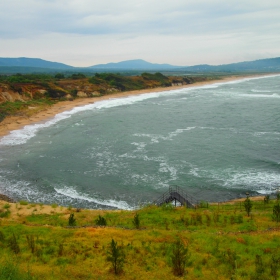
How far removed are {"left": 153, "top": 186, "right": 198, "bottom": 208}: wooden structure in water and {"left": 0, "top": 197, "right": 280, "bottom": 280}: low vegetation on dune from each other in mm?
4071

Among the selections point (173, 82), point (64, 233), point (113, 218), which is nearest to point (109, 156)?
A: point (113, 218)

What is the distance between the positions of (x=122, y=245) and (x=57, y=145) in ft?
103

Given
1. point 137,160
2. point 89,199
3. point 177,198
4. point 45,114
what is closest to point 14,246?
point 89,199

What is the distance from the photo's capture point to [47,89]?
3433 inches

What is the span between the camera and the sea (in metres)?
27.5

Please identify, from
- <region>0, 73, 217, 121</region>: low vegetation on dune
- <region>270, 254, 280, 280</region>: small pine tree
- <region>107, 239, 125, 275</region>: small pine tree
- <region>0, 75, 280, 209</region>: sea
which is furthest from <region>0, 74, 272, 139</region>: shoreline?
<region>270, 254, 280, 280</region>: small pine tree

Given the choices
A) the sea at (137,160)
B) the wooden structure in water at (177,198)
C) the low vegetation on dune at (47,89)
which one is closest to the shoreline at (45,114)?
the low vegetation on dune at (47,89)

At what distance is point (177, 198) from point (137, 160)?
473 inches

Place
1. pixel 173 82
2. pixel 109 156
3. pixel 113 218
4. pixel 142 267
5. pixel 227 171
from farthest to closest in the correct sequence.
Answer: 1. pixel 173 82
2. pixel 109 156
3. pixel 227 171
4. pixel 113 218
5. pixel 142 267

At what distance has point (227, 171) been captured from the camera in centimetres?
3150

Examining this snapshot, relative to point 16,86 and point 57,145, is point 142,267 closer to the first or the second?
point 57,145

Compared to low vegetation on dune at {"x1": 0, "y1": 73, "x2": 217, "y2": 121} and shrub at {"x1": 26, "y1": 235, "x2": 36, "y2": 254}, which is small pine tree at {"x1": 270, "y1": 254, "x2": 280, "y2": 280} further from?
low vegetation on dune at {"x1": 0, "y1": 73, "x2": 217, "y2": 121}

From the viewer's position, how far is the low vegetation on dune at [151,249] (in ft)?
38.0

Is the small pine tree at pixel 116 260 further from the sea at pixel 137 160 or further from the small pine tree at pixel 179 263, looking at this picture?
the sea at pixel 137 160
